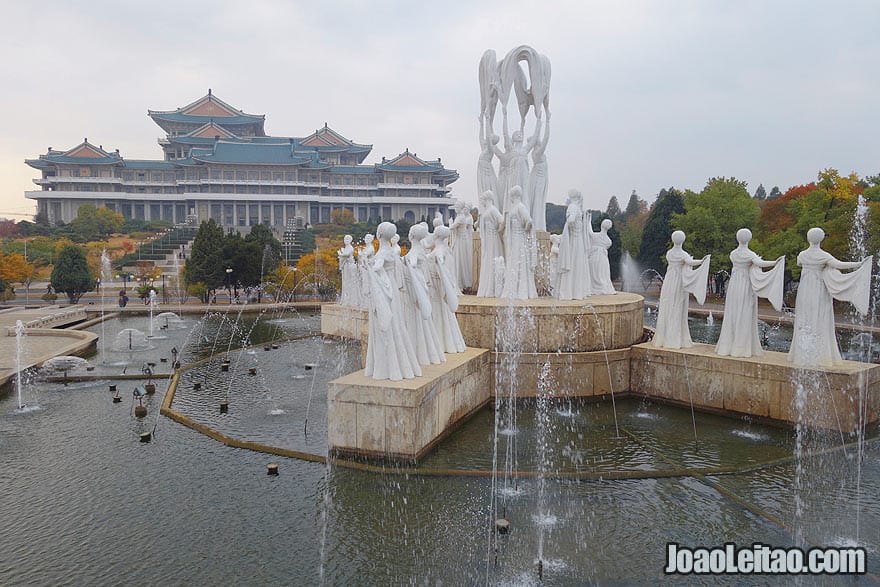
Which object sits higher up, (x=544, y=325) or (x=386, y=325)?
(x=386, y=325)

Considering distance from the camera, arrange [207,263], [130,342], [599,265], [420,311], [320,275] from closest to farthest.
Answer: [420,311] → [599,265] → [130,342] → [207,263] → [320,275]

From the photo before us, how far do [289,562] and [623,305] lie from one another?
7.43m

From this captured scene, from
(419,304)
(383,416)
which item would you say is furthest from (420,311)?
(383,416)

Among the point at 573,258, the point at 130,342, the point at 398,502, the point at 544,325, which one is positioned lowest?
the point at 398,502

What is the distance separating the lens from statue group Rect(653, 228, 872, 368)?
7953mm

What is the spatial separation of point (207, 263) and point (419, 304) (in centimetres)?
2162

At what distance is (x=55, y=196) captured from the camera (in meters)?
57.3

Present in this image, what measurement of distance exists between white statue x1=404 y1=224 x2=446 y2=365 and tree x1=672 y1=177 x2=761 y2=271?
22.8m

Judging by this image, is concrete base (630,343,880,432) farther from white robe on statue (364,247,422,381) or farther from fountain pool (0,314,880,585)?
white robe on statue (364,247,422,381)

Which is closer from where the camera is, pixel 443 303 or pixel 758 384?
pixel 758 384

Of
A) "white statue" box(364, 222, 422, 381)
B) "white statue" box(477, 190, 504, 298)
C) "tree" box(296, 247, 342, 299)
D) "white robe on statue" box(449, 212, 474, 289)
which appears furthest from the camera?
"tree" box(296, 247, 342, 299)

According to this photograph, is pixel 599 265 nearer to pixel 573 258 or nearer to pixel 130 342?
pixel 573 258

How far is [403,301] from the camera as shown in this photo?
286 inches

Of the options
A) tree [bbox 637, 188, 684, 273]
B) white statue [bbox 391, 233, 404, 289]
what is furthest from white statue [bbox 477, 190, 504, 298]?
tree [bbox 637, 188, 684, 273]
